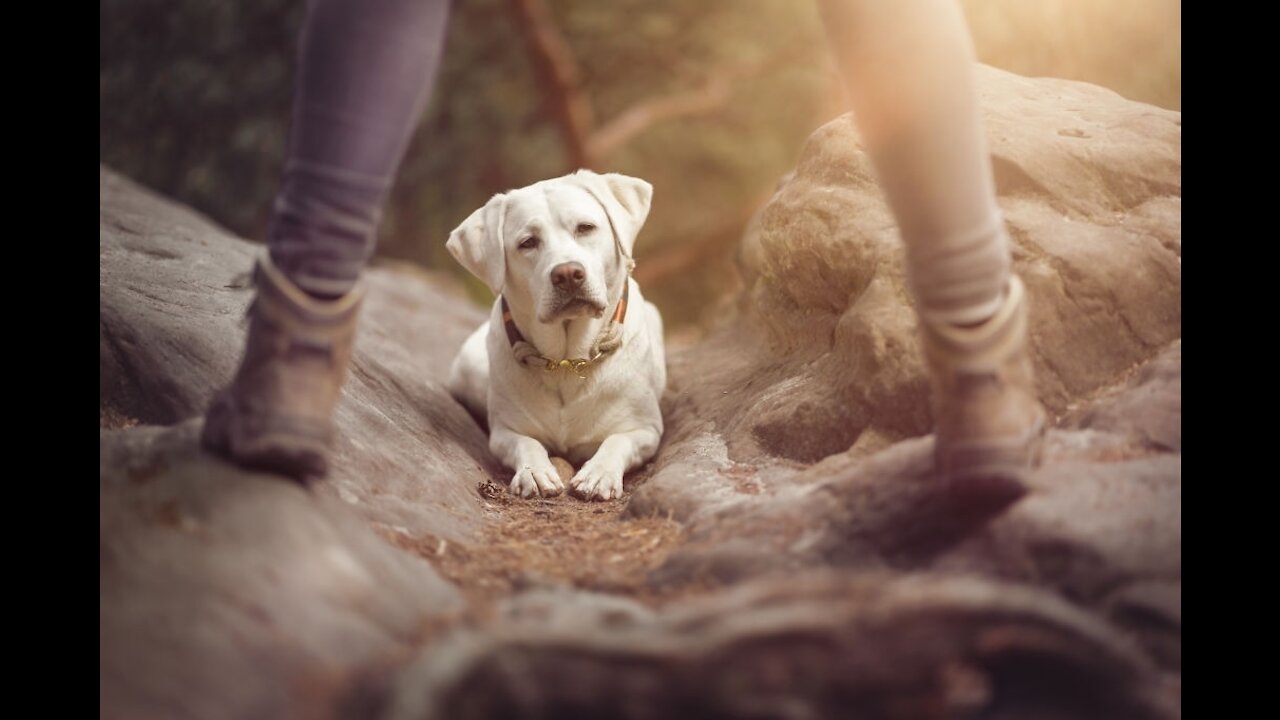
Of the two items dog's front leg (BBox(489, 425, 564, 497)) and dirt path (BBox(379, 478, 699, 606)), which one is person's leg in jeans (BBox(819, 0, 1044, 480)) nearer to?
dirt path (BBox(379, 478, 699, 606))

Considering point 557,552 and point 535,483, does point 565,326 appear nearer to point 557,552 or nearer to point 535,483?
point 535,483

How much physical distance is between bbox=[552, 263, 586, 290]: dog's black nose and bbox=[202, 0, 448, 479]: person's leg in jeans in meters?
1.40

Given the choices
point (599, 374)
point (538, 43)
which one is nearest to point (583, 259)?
point (599, 374)

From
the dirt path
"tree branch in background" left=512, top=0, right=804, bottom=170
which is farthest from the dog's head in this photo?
"tree branch in background" left=512, top=0, right=804, bottom=170

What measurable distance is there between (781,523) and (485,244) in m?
1.77

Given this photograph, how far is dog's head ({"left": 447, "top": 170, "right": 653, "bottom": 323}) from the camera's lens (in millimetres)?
3049

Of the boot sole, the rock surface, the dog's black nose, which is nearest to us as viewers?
the rock surface

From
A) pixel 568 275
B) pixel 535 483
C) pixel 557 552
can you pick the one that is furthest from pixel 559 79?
pixel 557 552

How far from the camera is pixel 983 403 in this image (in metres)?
1.60

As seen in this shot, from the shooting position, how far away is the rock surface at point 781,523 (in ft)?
3.89

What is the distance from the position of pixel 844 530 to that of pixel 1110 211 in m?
1.44

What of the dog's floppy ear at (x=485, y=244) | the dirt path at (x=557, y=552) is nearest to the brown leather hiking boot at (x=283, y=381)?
the dirt path at (x=557, y=552)

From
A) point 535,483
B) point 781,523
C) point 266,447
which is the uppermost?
point 266,447

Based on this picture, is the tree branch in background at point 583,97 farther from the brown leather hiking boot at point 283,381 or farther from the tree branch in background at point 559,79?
the brown leather hiking boot at point 283,381
